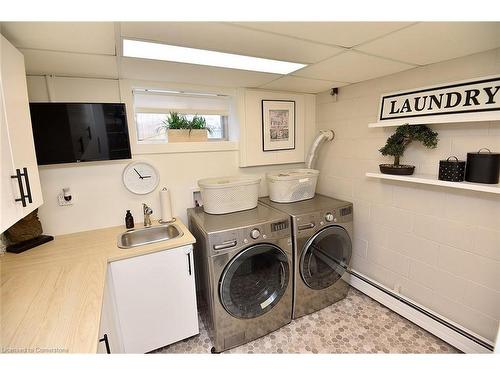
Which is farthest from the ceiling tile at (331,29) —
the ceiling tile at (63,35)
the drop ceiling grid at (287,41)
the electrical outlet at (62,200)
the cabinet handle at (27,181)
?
the electrical outlet at (62,200)

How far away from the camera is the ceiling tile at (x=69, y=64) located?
1369 mm

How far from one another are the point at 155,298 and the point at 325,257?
4.83 feet

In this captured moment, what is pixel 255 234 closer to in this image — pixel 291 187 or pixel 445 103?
pixel 291 187

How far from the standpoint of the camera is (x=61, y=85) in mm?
1784

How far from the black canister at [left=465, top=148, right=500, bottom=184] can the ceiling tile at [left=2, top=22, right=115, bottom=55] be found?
2.07 meters

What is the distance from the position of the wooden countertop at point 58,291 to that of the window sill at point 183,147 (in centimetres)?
77

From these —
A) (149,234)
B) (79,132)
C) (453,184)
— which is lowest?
(149,234)

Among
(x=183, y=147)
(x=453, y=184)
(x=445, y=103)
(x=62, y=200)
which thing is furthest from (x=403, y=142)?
(x=62, y=200)

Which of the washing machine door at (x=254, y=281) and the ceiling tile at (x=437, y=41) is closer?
the ceiling tile at (x=437, y=41)

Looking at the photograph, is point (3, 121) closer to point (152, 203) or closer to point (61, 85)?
point (61, 85)

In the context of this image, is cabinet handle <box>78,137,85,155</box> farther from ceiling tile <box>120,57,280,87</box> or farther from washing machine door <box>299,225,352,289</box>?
washing machine door <box>299,225,352,289</box>

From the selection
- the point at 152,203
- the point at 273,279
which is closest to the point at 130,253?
the point at 152,203

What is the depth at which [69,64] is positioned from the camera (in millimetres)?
1538

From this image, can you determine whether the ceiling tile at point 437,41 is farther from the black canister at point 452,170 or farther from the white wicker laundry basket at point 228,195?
the white wicker laundry basket at point 228,195
